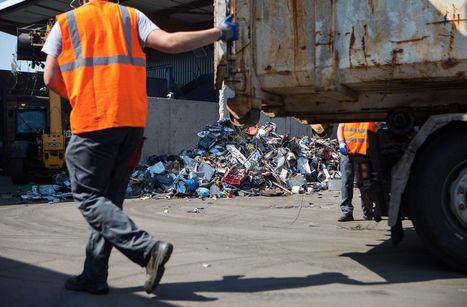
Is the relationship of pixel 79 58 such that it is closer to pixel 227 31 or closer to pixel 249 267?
pixel 227 31

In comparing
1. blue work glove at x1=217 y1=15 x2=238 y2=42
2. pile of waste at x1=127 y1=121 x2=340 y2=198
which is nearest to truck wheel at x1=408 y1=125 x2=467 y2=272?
blue work glove at x1=217 y1=15 x2=238 y2=42

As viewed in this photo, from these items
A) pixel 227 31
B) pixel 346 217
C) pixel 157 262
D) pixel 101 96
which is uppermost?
pixel 227 31

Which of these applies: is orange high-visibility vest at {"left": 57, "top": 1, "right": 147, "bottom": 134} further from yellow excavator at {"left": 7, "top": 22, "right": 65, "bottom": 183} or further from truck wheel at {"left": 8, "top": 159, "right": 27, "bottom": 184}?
truck wheel at {"left": 8, "top": 159, "right": 27, "bottom": 184}

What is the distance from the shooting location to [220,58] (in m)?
4.68

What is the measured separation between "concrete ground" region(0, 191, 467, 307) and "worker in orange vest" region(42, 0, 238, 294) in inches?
15.0

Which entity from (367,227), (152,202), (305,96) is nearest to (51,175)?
(152,202)

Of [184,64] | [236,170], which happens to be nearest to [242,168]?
[236,170]

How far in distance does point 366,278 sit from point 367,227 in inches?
121

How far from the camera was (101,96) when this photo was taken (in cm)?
371

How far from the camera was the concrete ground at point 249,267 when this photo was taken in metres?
3.78

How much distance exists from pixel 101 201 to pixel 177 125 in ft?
57.3

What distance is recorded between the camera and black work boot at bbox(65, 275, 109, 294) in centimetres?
380

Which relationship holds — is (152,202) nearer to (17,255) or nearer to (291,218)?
(291,218)

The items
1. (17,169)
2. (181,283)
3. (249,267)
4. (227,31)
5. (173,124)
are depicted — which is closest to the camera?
(227,31)
